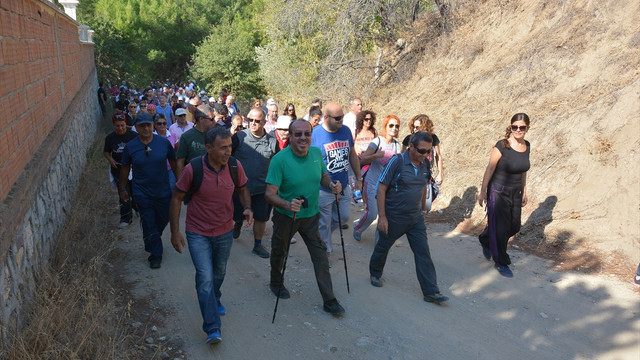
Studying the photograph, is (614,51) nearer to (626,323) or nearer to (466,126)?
(466,126)

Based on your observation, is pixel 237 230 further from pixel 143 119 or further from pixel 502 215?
pixel 502 215

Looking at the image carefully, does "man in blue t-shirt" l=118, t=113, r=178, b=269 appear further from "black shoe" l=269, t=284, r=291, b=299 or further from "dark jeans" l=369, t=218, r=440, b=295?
"dark jeans" l=369, t=218, r=440, b=295

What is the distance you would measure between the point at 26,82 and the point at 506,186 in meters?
5.53

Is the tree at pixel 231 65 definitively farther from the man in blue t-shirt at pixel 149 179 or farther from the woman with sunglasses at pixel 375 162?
the man in blue t-shirt at pixel 149 179

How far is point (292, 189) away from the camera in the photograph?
4793 millimetres

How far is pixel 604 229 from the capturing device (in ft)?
21.6

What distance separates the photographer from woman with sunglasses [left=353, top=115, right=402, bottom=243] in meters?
6.77

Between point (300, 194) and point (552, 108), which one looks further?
point (552, 108)

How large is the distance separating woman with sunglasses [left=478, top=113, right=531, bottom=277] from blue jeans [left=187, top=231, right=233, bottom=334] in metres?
3.27

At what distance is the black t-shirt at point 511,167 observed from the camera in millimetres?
5723

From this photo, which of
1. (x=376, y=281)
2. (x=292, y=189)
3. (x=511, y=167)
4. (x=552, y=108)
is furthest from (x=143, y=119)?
(x=552, y=108)

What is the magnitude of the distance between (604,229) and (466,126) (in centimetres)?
402

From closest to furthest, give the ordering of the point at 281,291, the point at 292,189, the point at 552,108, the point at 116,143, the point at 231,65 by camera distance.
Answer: the point at 292,189 < the point at 281,291 < the point at 116,143 < the point at 552,108 < the point at 231,65

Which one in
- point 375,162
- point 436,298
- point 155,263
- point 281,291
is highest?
point 375,162
